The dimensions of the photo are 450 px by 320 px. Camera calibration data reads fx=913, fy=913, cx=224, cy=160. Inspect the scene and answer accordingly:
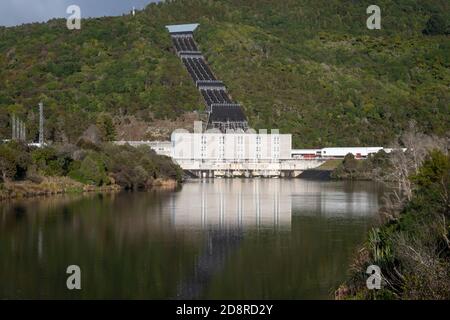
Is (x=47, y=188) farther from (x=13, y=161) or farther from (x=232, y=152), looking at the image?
(x=232, y=152)

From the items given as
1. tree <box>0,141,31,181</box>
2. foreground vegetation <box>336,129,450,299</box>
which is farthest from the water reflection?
foreground vegetation <box>336,129,450,299</box>

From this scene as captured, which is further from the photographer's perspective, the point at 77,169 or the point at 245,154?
the point at 245,154

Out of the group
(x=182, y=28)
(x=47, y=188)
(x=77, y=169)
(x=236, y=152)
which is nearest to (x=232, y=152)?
(x=236, y=152)

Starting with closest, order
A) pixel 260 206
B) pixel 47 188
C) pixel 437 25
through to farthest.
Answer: pixel 260 206, pixel 47 188, pixel 437 25

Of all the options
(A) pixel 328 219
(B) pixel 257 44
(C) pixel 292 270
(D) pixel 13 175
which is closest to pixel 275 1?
(B) pixel 257 44

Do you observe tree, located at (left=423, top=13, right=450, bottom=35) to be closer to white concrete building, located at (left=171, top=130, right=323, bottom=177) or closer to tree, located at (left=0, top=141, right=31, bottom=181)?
white concrete building, located at (left=171, top=130, right=323, bottom=177)

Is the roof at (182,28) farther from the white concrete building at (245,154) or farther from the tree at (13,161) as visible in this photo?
the tree at (13,161)
